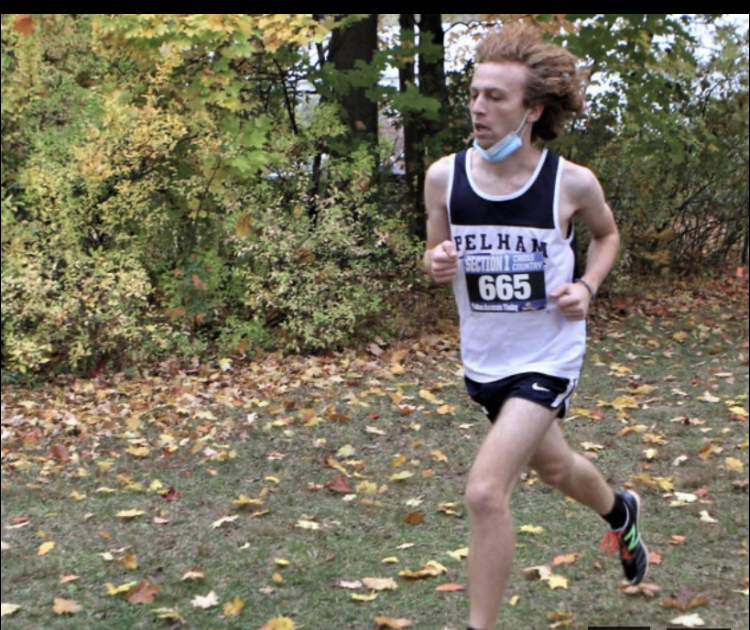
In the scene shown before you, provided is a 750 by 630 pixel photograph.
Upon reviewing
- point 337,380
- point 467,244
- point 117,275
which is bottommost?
point 337,380

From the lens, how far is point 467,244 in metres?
3.84

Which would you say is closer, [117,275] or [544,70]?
[544,70]

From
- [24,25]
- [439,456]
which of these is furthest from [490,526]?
[24,25]

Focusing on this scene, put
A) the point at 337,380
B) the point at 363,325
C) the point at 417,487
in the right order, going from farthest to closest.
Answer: the point at 363,325 < the point at 337,380 < the point at 417,487

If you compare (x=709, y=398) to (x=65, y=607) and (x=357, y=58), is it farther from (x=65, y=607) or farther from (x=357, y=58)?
(x=357, y=58)

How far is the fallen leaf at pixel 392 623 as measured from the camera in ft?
14.1

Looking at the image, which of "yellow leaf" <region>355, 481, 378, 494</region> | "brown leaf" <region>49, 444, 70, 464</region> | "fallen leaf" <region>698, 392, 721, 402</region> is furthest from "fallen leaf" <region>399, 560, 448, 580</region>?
"fallen leaf" <region>698, 392, 721, 402</region>

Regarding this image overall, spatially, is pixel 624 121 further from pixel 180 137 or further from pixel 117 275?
pixel 117 275

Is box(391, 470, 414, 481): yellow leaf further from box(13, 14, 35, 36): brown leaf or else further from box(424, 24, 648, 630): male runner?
box(13, 14, 35, 36): brown leaf

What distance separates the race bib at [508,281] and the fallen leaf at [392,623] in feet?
4.40

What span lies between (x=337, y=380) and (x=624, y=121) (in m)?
5.82

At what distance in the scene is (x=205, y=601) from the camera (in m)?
4.62

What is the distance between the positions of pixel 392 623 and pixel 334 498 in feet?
6.28
